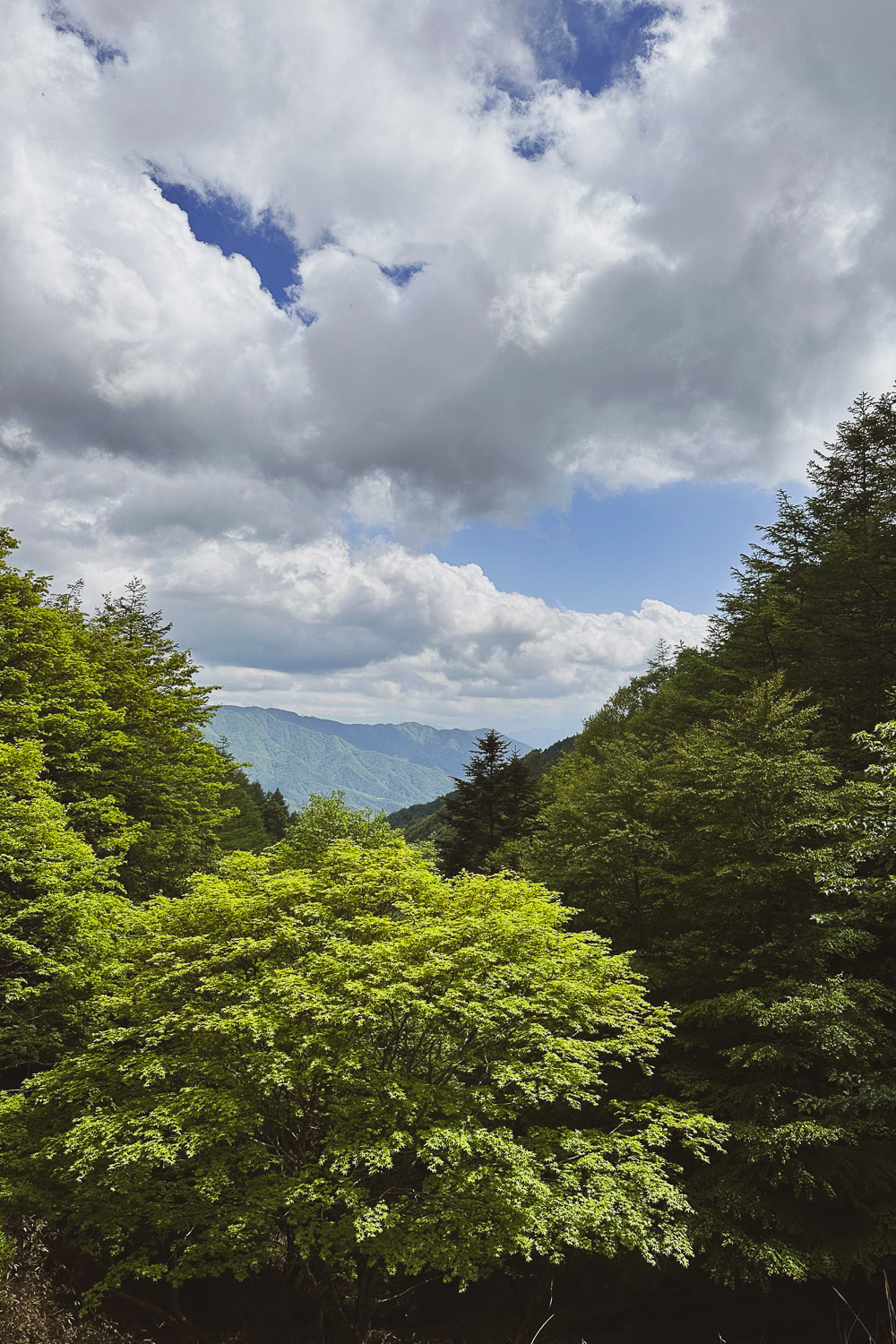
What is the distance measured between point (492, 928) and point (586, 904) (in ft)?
28.5

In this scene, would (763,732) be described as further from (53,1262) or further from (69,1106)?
(53,1262)

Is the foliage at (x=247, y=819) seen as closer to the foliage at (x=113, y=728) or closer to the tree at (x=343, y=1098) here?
the foliage at (x=113, y=728)

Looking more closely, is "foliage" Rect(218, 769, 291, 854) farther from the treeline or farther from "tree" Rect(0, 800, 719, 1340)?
"tree" Rect(0, 800, 719, 1340)

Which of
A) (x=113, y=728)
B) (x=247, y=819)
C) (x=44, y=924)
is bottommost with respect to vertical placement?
(x=247, y=819)

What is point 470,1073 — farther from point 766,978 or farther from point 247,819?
point 247,819

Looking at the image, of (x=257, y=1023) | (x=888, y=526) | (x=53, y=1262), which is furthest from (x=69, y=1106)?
(x=888, y=526)

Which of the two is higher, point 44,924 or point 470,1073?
point 44,924

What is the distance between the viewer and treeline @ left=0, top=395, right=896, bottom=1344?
9.80 metres

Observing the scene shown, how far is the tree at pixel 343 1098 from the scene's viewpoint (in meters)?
9.50

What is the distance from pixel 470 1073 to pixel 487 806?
1087 inches

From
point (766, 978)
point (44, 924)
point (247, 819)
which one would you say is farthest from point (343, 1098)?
point (247, 819)

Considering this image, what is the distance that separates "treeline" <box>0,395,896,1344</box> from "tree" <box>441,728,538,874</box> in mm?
19657

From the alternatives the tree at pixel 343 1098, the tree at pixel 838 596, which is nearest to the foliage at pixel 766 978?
the tree at pixel 343 1098

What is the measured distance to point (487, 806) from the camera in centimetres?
3922
